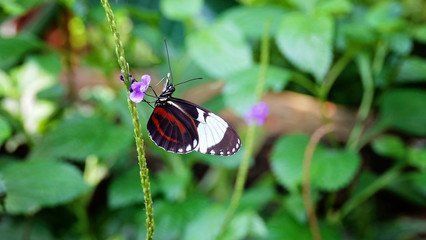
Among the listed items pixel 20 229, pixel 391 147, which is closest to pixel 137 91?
pixel 20 229

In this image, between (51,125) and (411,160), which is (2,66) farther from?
(411,160)

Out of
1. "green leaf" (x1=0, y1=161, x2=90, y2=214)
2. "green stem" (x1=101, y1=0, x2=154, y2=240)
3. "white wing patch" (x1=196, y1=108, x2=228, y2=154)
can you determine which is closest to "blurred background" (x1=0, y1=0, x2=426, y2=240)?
"green leaf" (x1=0, y1=161, x2=90, y2=214)

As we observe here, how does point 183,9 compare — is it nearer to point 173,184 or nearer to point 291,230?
point 173,184

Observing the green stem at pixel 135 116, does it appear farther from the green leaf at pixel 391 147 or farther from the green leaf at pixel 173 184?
the green leaf at pixel 391 147

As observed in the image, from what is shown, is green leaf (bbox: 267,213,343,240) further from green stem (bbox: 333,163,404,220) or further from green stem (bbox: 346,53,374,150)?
green stem (bbox: 346,53,374,150)

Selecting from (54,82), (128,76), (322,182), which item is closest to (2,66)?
(54,82)

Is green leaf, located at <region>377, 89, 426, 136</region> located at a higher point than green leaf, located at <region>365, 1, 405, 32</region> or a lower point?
lower
